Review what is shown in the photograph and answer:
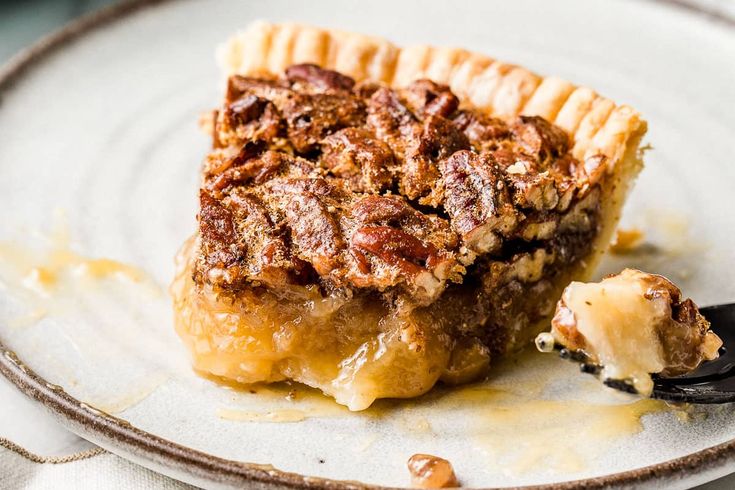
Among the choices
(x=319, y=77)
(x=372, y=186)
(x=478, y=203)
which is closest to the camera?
(x=478, y=203)

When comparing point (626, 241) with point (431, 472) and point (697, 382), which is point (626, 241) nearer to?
point (697, 382)

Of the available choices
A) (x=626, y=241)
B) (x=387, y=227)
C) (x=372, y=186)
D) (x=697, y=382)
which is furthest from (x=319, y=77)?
(x=697, y=382)

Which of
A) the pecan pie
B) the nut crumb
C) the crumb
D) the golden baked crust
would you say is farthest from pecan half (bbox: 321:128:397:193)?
the crumb

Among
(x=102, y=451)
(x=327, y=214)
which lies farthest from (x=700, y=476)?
(x=102, y=451)

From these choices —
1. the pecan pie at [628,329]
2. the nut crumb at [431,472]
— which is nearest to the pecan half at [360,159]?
the pecan pie at [628,329]

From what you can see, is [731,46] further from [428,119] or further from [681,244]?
[428,119]
